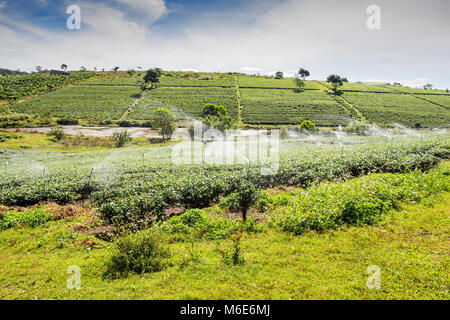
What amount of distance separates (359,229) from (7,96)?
135 m

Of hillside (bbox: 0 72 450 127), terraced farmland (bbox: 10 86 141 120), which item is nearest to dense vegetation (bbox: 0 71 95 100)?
hillside (bbox: 0 72 450 127)

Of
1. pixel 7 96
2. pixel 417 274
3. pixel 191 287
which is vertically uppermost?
pixel 7 96

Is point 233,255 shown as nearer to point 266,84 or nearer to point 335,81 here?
point 266,84

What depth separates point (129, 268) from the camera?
7723mm

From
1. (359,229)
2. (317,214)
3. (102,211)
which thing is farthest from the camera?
(102,211)

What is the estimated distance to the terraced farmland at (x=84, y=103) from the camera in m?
90.2

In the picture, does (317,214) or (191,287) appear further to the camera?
(317,214)

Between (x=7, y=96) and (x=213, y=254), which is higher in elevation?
(x=7, y=96)

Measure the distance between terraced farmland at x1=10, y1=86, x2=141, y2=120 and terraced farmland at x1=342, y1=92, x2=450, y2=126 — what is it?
10333 centimetres

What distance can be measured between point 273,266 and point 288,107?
101m

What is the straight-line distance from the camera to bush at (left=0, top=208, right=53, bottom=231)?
483 inches

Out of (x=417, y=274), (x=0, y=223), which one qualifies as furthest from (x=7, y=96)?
(x=417, y=274)
